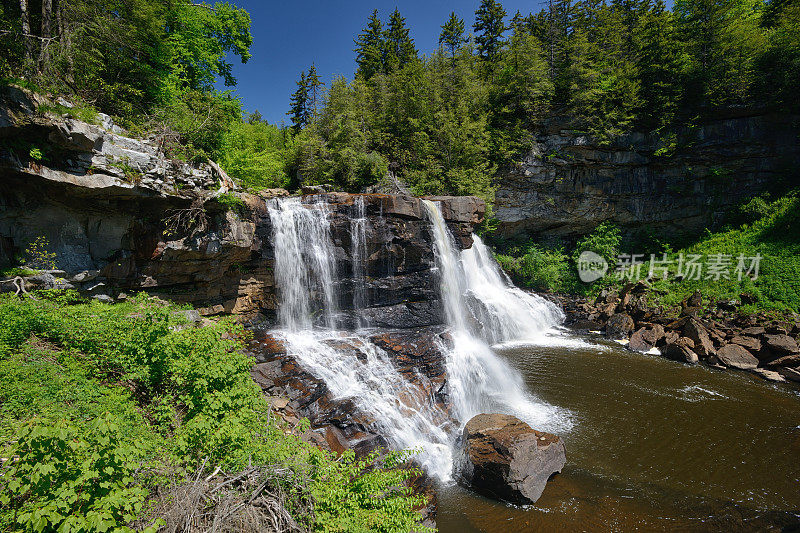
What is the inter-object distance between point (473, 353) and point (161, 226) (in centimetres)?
1152

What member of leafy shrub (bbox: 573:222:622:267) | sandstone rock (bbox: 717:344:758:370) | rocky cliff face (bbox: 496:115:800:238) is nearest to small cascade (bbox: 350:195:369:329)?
rocky cliff face (bbox: 496:115:800:238)

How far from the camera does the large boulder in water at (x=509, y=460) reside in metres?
6.48

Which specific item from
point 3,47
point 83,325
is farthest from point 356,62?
point 83,325

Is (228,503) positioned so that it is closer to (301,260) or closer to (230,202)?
(230,202)

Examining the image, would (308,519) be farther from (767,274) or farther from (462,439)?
(767,274)

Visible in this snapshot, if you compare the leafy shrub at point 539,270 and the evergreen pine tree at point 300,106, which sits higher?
the evergreen pine tree at point 300,106

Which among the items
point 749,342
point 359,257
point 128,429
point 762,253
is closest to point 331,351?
point 359,257

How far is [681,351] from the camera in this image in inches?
520

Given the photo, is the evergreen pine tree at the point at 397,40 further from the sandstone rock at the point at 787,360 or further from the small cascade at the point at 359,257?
the sandstone rock at the point at 787,360

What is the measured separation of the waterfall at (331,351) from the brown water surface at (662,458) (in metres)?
1.79

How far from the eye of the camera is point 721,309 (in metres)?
15.7

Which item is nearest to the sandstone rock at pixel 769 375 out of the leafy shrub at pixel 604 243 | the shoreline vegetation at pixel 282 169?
the shoreline vegetation at pixel 282 169

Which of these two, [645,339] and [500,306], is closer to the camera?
[645,339]

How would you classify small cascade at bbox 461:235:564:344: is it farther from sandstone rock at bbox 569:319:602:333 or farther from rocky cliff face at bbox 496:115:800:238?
rocky cliff face at bbox 496:115:800:238
